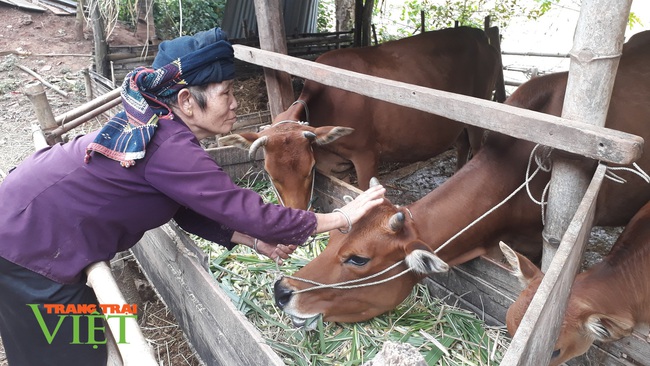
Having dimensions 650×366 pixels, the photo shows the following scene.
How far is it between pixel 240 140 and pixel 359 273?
1962 millimetres

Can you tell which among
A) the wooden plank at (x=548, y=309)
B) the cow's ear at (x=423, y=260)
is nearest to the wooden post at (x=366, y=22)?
the cow's ear at (x=423, y=260)

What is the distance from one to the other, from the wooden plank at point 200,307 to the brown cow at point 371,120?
1.08 m

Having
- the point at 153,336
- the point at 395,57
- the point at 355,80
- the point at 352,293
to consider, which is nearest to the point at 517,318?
the point at 352,293

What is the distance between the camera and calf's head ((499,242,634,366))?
227 centimetres

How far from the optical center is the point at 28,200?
2244 millimetres

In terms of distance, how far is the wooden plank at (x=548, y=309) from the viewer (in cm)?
139

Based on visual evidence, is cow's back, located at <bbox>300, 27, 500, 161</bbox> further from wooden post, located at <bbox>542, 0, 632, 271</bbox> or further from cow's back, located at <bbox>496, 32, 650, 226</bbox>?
wooden post, located at <bbox>542, 0, 632, 271</bbox>

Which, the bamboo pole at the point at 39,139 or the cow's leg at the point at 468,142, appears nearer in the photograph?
the bamboo pole at the point at 39,139

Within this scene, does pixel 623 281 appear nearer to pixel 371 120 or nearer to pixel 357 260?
pixel 357 260

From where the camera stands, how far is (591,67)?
7.07ft

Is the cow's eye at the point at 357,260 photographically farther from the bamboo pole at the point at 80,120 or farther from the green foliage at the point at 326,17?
the green foliage at the point at 326,17

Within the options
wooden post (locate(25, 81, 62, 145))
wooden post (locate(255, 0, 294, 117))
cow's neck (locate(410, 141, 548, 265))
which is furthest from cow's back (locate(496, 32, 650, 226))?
wooden post (locate(25, 81, 62, 145))

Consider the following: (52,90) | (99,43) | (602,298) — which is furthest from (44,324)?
(52,90)

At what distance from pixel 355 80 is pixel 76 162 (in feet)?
6.06
